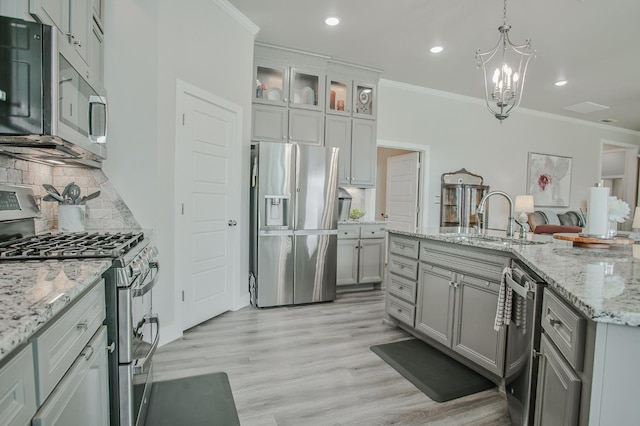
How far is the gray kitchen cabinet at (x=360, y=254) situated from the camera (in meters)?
4.41

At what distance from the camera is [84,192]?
234 centimetres

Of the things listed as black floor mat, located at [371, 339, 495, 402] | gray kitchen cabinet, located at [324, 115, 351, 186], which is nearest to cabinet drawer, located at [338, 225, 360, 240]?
gray kitchen cabinet, located at [324, 115, 351, 186]

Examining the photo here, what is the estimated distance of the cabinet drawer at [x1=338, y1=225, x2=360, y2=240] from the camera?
438cm

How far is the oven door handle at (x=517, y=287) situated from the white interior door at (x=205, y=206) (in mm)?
2464

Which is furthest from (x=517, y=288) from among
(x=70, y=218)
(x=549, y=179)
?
(x=549, y=179)

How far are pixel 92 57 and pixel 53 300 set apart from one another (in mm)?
1883

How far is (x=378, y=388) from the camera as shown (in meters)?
2.17

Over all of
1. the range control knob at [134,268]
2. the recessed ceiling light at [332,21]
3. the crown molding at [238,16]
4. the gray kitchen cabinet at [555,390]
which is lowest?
the gray kitchen cabinet at [555,390]

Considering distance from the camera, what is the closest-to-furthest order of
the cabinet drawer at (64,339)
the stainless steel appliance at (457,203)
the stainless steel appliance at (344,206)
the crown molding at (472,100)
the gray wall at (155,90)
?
the cabinet drawer at (64,339) → the gray wall at (155,90) → the stainless steel appliance at (344,206) → the crown molding at (472,100) → the stainless steel appliance at (457,203)

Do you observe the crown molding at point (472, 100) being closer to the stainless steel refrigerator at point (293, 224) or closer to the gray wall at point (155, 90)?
the stainless steel refrigerator at point (293, 224)

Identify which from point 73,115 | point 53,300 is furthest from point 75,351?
point 73,115

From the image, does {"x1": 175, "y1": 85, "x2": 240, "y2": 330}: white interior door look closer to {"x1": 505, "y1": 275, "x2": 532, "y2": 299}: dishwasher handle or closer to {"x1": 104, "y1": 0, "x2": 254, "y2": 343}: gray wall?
{"x1": 104, "y1": 0, "x2": 254, "y2": 343}: gray wall

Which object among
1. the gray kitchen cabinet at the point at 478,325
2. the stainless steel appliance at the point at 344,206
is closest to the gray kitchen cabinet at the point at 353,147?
the stainless steel appliance at the point at 344,206

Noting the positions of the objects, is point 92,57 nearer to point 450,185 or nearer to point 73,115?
point 73,115
